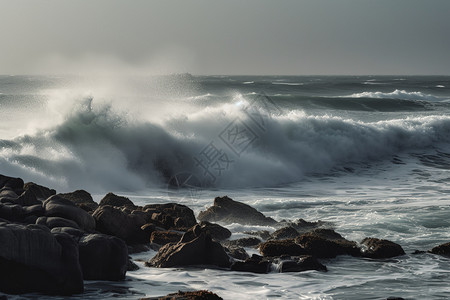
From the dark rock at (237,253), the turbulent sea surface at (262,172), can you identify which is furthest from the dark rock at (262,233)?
the dark rock at (237,253)

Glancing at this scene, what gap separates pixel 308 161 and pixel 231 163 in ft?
12.1

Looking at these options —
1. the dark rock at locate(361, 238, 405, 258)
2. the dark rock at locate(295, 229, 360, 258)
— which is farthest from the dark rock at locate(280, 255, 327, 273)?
the dark rock at locate(361, 238, 405, 258)

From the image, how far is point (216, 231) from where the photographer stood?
34.0 feet

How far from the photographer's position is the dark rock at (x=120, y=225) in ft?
31.0

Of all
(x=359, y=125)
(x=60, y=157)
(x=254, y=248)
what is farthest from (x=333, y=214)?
(x=359, y=125)

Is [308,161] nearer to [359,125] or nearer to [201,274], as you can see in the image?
[359,125]

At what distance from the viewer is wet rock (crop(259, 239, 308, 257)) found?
8828mm

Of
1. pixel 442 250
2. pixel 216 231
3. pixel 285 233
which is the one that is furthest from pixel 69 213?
pixel 442 250

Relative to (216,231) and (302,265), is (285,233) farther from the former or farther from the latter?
(302,265)

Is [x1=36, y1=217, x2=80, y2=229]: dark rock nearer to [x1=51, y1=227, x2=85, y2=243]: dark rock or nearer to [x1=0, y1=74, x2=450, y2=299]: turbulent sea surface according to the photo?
[x1=51, y1=227, x2=85, y2=243]: dark rock

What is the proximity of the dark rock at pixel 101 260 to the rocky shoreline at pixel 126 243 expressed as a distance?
1 cm

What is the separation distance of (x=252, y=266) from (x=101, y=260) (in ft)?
6.88

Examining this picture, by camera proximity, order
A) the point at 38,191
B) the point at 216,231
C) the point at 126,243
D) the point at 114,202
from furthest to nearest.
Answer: the point at 114,202 < the point at 38,191 < the point at 216,231 < the point at 126,243

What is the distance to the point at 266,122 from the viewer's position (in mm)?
25047
